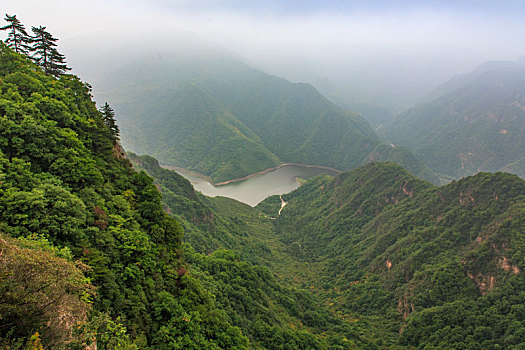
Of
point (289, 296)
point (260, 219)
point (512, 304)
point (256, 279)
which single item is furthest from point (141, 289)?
point (260, 219)

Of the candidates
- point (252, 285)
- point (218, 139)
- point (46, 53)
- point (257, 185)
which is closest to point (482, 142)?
point (257, 185)

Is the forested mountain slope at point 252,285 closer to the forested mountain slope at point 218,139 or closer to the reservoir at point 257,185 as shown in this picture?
the reservoir at point 257,185

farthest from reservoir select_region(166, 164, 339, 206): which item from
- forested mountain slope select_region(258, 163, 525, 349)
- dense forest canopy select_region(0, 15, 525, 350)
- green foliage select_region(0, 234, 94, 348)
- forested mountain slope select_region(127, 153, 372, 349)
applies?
green foliage select_region(0, 234, 94, 348)

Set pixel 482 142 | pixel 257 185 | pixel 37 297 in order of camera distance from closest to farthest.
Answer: pixel 37 297
pixel 257 185
pixel 482 142

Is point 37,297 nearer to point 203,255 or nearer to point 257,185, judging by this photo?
point 203,255

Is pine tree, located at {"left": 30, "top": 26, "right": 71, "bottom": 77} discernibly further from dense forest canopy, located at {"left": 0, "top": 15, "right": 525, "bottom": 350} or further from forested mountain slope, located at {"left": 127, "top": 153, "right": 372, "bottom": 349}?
forested mountain slope, located at {"left": 127, "top": 153, "right": 372, "bottom": 349}

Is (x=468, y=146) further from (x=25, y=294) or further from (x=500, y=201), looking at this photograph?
(x=25, y=294)

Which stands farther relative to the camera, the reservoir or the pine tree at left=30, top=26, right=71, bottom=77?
the reservoir
